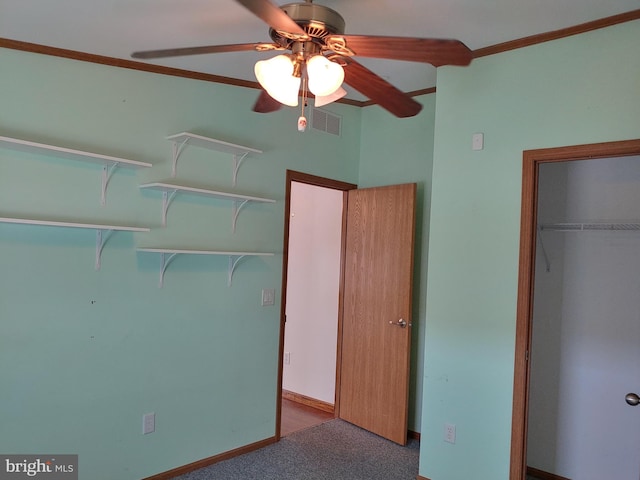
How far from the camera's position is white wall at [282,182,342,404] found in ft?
14.1

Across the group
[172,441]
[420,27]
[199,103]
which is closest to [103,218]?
[199,103]

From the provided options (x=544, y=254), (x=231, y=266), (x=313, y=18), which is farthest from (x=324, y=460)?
(x=313, y=18)

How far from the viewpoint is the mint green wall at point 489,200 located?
7.76ft

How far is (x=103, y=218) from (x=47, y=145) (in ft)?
1.62

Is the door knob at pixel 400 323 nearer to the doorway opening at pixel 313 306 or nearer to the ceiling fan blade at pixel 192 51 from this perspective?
the doorway opening at pixel 313 306

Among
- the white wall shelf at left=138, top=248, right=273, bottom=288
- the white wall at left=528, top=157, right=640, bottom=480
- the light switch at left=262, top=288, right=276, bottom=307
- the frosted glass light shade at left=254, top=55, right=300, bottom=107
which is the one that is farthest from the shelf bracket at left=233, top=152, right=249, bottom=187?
the white wall at left=528, top=157, right=640, bottom=480

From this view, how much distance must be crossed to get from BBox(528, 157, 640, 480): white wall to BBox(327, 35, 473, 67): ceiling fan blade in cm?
214

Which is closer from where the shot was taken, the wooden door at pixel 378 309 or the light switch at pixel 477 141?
the light switch at pixel 477 141

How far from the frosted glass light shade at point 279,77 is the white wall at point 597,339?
2.41 m

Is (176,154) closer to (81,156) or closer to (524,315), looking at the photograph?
(81,156)

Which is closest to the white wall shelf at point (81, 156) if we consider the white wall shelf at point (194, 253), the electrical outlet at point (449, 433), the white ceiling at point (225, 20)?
the white wall shelf at point (194, 253)

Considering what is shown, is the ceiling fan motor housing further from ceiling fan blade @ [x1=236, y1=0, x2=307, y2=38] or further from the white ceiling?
the white ceiling

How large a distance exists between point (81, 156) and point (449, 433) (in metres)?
2.57

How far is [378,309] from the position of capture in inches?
146
